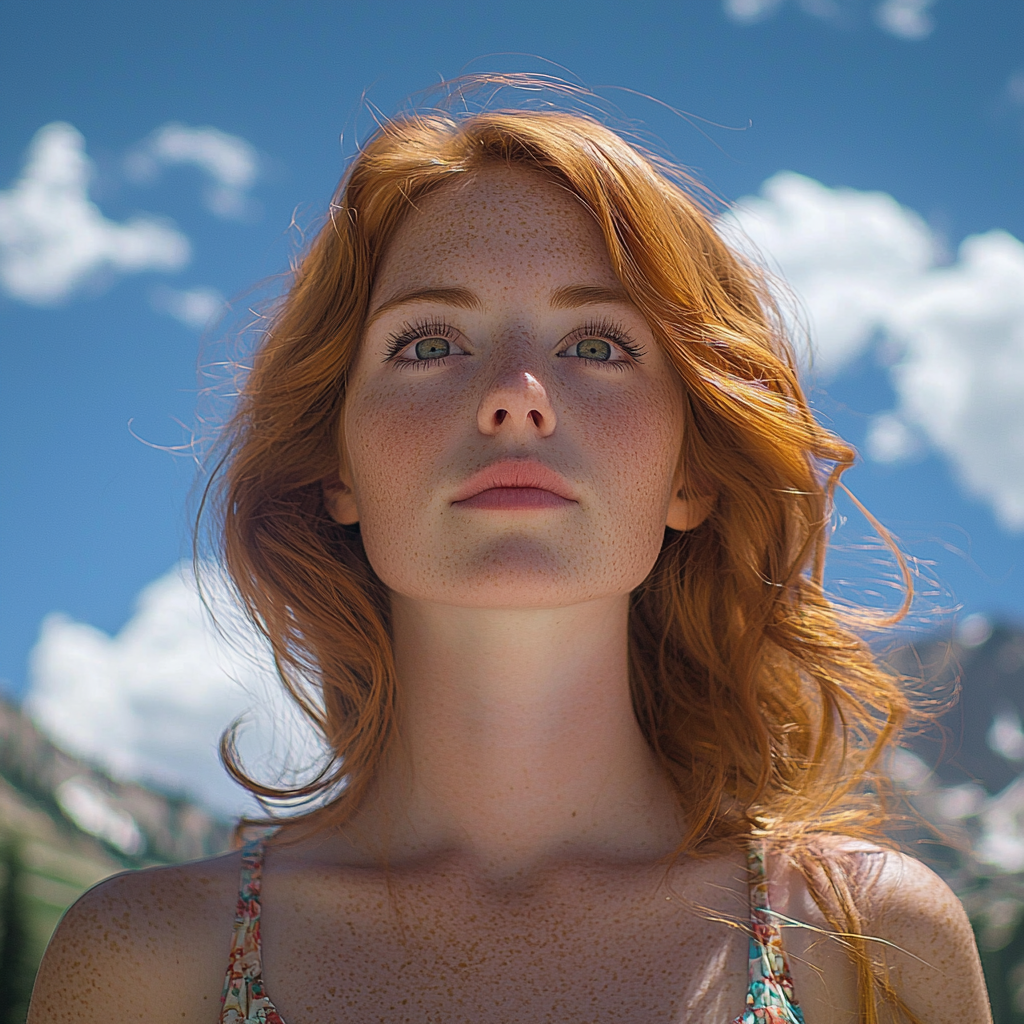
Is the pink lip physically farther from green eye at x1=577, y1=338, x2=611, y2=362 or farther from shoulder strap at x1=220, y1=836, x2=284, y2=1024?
shoulder strap at x1=220, y1=836, x2=284, y2=1024

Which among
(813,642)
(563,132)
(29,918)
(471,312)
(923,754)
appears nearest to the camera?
(471,312)

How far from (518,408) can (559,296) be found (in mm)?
271

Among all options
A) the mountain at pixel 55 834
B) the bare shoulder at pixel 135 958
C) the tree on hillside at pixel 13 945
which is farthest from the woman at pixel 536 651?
the tree on hillside at pixel 13 945

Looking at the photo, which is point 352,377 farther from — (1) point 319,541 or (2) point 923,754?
(2) point 923,754

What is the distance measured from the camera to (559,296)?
192 cm

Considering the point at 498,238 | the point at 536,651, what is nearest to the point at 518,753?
Answer: the point at 536,651

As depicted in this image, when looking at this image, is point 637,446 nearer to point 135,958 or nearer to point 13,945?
point 135,958

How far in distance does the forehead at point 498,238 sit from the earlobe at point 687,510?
52cm

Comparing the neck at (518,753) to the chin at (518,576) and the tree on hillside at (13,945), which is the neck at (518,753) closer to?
the chin at (518,576)

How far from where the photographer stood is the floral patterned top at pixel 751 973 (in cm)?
177

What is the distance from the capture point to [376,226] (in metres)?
2.17

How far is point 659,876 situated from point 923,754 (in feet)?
5.44

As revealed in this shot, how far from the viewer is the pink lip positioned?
1.78 meters

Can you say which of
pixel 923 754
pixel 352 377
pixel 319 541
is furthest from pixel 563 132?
pixel 923 754
